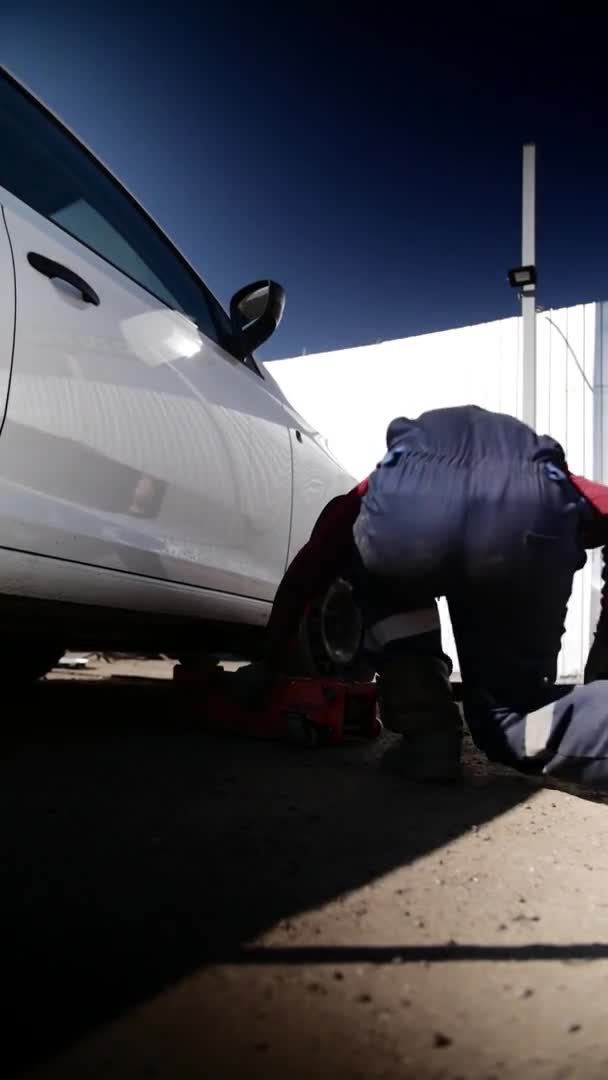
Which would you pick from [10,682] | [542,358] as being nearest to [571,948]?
[10,682]

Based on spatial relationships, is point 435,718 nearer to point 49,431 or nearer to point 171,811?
point 171,811

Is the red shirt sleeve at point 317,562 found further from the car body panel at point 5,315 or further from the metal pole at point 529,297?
the metal pole at point 529,297

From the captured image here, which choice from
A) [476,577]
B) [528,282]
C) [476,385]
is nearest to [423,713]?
[476,577]

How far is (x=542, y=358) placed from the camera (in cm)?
643

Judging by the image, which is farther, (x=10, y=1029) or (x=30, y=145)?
(x=30, y=145)

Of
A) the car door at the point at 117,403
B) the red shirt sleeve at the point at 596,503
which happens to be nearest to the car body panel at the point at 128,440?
the car door at the point at 117,403

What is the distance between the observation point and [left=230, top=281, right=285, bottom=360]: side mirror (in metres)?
2.47

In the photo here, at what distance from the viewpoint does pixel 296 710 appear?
2.32 metres

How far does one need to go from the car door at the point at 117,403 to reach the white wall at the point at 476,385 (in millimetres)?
4191

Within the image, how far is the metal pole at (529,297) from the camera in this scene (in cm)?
558

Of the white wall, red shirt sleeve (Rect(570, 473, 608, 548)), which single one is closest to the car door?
red shirt sleeve (Rect(570, 473, 608, 548))

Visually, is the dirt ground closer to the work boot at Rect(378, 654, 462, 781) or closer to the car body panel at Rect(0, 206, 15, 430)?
the work boot at Rect(378, 654, 462, 781)

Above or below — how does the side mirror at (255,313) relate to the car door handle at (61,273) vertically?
above

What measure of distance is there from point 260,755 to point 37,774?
624mm
